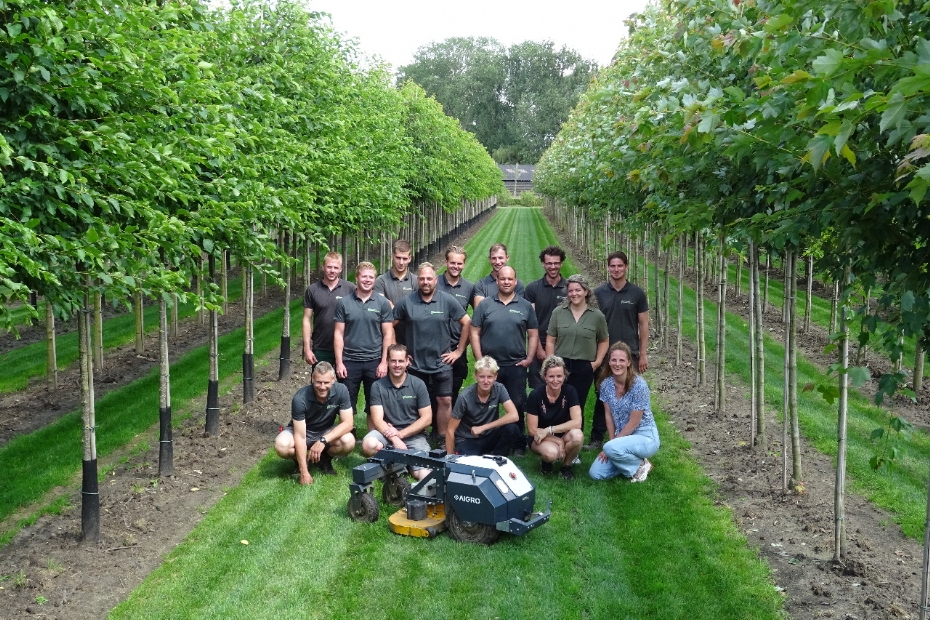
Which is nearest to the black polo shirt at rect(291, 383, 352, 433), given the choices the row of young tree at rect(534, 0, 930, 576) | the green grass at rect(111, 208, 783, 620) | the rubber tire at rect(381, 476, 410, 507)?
the green grass at rect(111, 208, 783, 620)

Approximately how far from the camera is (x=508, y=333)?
10508 mm

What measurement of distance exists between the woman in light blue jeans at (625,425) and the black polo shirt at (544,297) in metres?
1.75

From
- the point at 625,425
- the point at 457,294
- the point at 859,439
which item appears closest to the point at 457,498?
the point at 625,425

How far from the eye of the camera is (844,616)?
6559 mm

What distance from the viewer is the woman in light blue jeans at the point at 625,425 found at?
9664 millimetres

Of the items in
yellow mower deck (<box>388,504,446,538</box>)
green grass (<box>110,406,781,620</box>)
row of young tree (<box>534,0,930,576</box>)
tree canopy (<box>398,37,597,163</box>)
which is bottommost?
green grass (<box>110,406,781,620</box>)

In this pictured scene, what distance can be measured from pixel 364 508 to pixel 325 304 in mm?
3888

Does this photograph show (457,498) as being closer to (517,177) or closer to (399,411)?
(399,411)

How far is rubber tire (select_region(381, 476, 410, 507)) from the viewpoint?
9023 mm

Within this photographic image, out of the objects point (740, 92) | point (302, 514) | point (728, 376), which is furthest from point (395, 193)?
point (740, 92)

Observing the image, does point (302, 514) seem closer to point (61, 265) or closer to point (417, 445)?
point (417, 445)

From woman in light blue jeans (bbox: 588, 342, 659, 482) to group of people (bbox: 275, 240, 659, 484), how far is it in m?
0.01

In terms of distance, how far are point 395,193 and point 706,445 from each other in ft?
40.3

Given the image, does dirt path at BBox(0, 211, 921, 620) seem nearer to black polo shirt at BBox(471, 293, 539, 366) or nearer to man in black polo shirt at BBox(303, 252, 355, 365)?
man in black polo shirt at BBox(303, 252, 355, 365)
